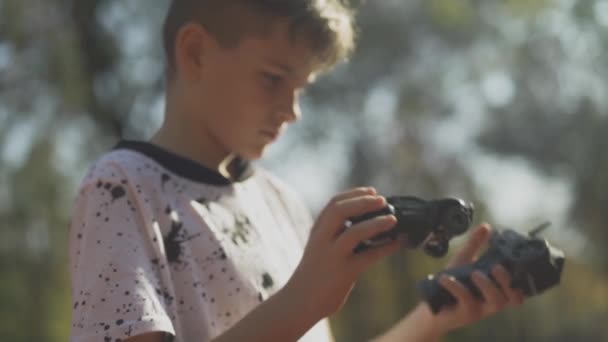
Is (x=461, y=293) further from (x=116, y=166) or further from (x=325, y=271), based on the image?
(x=116, y=166)

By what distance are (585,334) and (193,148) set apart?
638 centimetres

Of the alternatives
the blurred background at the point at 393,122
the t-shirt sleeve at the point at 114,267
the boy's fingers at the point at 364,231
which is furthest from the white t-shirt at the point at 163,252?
the blurred background at the point at 393,122

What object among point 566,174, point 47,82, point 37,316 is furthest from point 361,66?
point 37,316

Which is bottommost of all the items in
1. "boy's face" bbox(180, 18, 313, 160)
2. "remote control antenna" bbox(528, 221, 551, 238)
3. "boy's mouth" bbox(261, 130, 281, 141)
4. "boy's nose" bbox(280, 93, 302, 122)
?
"remote control antenna" bbox(528, 221, 551, 238)

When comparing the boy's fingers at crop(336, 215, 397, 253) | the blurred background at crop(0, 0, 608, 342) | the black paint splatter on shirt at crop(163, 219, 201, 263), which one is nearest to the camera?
the boy's fingers at crop(336, 215, 397, 253)

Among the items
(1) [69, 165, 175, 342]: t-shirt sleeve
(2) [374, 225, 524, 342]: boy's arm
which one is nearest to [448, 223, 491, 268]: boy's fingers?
(2) [374, 225, 524, 342]: boy's arm

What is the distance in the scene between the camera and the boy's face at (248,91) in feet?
4.00

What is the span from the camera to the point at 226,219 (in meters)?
1.17

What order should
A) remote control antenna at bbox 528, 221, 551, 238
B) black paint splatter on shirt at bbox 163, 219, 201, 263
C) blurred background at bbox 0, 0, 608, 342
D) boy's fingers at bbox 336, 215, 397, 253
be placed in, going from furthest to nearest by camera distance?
1. blurred background at bbox 0, 0, 608, 342
2. remote control antenna at bbox 528, 221, 551, 238
3. black paint splatter on shirt at bbox 163, 219, 201, 263
4. boy's fingers at bbox 336, 215, 397, 253

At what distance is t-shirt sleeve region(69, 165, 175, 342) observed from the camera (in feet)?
3.24

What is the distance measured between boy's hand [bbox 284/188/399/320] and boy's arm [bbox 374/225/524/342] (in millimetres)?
206

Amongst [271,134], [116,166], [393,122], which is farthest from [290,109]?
[393,122]

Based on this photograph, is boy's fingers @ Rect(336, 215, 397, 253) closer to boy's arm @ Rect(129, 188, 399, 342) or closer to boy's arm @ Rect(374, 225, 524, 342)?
boy's arm @ Rect(129, 188, 399, 342)

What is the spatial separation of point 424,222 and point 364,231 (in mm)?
80
